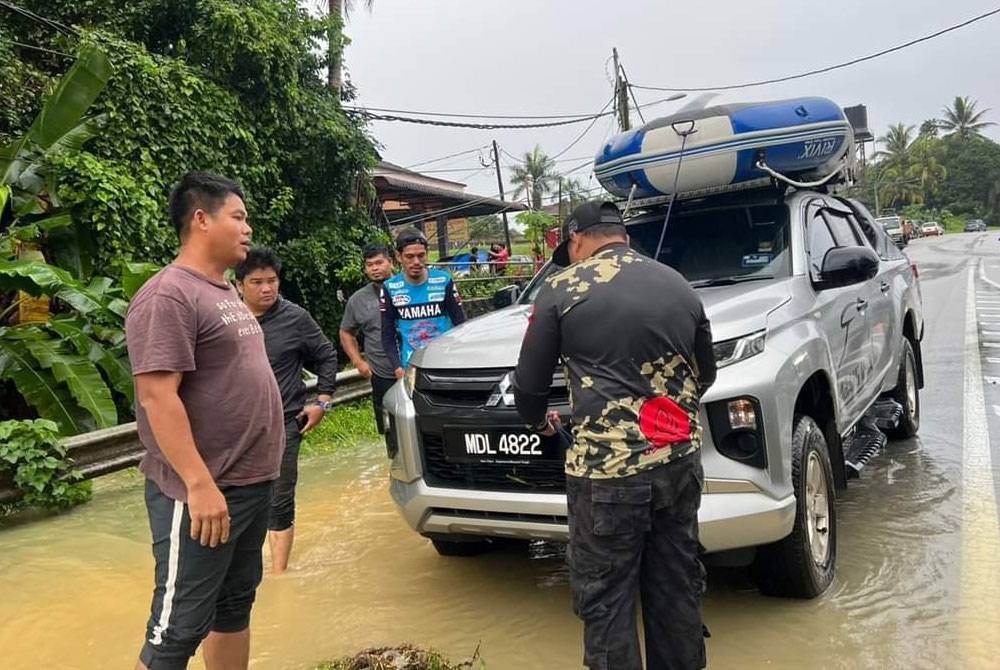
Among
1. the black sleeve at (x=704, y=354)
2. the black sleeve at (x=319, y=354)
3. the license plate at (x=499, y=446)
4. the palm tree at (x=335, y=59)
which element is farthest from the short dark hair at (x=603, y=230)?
the palm tree at (x=335, y=59)

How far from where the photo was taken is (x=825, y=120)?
4.37 m

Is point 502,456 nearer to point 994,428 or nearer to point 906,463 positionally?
point 906,463

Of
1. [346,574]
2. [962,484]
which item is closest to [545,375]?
[346,574]

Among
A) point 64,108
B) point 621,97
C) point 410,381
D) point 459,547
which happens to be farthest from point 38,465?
point 621,97

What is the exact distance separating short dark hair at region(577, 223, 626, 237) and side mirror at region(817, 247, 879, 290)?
1.77 metres

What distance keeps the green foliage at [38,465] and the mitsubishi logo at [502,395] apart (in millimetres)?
3735

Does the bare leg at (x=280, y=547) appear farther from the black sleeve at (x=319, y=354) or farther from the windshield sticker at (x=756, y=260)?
the windshield sticker at (x=756, y=260)

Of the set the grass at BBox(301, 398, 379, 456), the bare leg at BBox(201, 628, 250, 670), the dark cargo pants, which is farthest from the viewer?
the grass at BBox(301, 398, 379, 456)

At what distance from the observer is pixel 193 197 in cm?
239

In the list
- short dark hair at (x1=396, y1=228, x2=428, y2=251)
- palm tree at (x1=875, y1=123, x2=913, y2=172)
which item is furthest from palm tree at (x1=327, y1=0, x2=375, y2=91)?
palm tree at (x1=875, y1=123, x2=913, y2=172)

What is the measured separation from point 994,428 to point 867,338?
2267 millimetres

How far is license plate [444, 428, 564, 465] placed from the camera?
3197 mm

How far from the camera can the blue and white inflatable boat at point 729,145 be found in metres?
4.20

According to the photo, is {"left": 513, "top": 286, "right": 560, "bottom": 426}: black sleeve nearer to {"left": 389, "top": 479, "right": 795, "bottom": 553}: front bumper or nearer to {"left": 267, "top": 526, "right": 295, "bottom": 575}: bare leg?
{"left": 389, "top": 479, "right": 795, "bottom": 553}: front bumper
